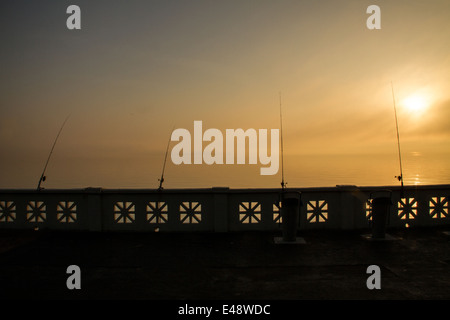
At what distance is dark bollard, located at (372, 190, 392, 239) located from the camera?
877 centimetres

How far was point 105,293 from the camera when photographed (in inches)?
214

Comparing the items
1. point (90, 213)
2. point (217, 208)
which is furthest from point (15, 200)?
point (217, 208)

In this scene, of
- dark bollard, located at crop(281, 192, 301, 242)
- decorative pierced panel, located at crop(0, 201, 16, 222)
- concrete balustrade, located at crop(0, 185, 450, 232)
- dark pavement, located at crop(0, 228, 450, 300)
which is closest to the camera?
dark pavement, located at crop(0, 228, 450, 300)

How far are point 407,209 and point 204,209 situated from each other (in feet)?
19.6

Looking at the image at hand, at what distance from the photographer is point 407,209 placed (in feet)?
32.8

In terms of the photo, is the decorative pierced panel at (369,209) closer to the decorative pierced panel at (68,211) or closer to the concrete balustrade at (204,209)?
the concrete balustrade at (204,209)

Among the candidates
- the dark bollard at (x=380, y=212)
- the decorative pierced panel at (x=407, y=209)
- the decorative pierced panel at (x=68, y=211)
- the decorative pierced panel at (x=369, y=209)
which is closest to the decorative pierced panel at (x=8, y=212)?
the decorative pierced panel at (x=68, y=211)

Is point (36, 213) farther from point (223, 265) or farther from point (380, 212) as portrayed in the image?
point (380, 212)

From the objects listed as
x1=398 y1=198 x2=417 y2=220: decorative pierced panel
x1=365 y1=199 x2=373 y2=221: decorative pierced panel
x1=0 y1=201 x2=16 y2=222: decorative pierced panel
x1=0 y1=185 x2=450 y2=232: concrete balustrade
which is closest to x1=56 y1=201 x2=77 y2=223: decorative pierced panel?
x1=0 y1=185 x2=450 y2=232: concrete balustrade

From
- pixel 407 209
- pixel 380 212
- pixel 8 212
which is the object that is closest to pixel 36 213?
pixel 8 212

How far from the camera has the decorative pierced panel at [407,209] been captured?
9.95 m

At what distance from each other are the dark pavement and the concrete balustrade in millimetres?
340

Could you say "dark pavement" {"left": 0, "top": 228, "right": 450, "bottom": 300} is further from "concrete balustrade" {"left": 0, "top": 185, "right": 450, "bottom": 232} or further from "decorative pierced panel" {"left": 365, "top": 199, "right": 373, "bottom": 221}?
"decorative pierced panel" {"left": 365, "top": 199, "right": 373, "bottom": 221}
